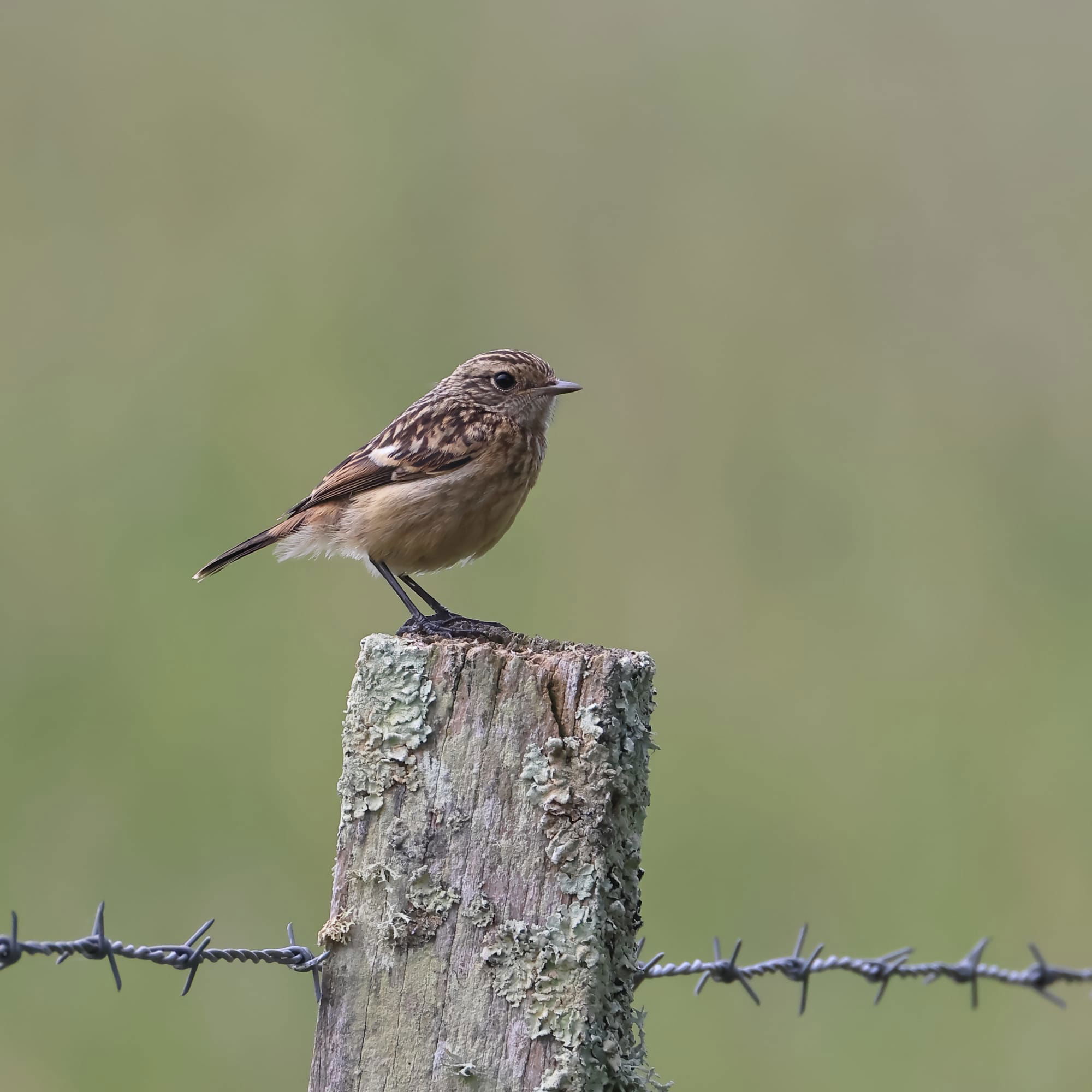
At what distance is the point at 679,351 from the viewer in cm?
960

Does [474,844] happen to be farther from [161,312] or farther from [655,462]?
[161,312]

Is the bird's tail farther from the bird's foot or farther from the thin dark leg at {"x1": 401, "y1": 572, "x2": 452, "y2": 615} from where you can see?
the bird's foot

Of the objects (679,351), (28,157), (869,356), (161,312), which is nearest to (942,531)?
(869,356)

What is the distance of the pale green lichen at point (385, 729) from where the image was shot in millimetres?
2736

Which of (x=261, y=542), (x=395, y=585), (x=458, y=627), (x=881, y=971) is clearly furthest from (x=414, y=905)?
(x=261, y=542)

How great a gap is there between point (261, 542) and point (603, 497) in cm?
367

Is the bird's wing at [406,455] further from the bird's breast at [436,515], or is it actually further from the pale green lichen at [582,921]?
the pale green lichen at [582,921]

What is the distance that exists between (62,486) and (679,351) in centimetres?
425

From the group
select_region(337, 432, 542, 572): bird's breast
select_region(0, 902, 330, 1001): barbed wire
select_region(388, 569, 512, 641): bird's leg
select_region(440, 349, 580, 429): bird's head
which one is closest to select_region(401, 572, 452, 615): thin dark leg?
select_region(388, 569, 512, 641): bird's leg

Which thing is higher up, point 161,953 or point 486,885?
point 486,885

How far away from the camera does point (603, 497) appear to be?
28.6ft

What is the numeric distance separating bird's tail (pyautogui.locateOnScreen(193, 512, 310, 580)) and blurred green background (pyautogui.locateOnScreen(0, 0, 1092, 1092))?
6.98 ft

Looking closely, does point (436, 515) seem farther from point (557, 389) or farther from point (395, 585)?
point (557, 389)

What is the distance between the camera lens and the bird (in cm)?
497
